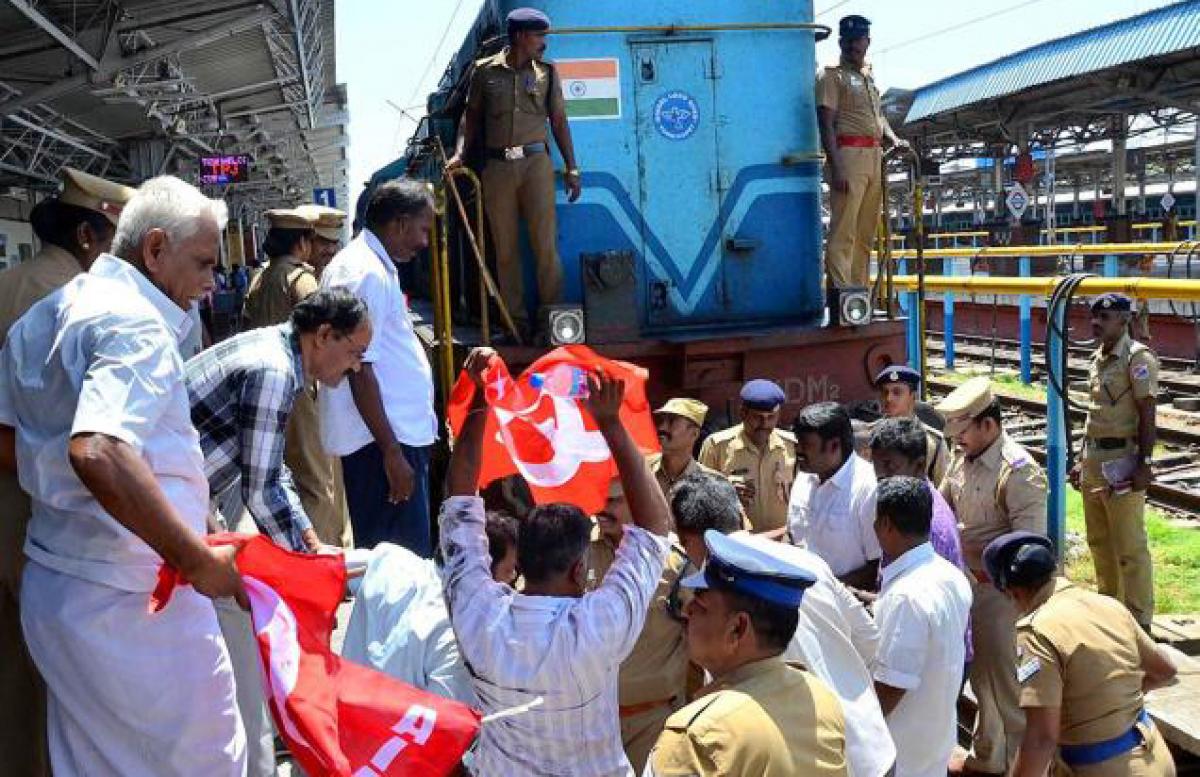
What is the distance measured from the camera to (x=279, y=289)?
5.98 m

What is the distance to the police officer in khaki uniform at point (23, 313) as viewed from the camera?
3.24 meters

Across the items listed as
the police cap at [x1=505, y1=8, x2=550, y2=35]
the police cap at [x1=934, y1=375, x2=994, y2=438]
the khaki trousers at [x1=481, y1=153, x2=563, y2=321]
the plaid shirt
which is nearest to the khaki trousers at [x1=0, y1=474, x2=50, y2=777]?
the plaid shirt

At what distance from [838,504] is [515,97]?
131 inches

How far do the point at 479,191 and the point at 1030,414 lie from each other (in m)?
7.50

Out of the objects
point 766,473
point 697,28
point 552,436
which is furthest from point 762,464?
point 697,28

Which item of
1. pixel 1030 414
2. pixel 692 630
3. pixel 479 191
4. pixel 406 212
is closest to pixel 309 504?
pixel 406 212

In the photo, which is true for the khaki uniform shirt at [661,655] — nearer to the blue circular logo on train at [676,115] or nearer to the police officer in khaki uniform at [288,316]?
the police officer in khaki uniform at [288,316]

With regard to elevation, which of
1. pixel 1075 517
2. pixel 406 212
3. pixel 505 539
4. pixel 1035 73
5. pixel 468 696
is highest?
pixel 1035 73

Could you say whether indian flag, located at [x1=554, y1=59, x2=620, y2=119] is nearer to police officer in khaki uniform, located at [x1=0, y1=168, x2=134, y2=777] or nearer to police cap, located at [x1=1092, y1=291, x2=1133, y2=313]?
police cap, located at [x1=1092, y1=291, x2=1133, y2=313]

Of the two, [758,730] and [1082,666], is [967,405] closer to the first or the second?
[1082,666]

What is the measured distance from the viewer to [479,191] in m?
6.52

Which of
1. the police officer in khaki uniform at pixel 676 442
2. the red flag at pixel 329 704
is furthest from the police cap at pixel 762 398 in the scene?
the red flag at pixel 329 704

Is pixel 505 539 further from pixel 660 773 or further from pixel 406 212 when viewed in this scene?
pixel 406 212

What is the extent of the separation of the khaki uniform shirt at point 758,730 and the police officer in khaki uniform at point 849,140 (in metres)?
5.09
